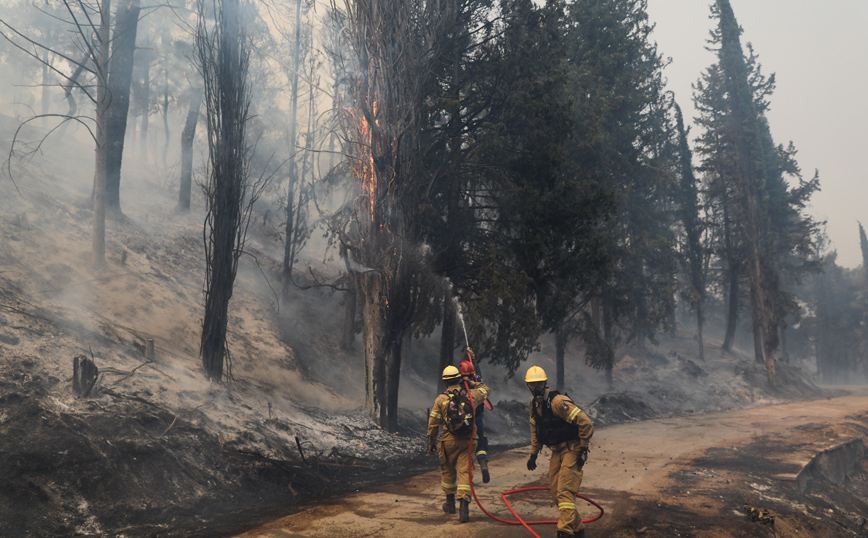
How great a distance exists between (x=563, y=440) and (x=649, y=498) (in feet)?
9.24

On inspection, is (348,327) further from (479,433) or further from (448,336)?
(479,433)

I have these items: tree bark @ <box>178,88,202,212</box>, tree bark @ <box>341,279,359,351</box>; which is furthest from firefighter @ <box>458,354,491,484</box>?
tree bark @ <box>178,88,202,212</box>

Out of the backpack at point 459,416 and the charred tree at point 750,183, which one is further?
the charred tree at point 750,183

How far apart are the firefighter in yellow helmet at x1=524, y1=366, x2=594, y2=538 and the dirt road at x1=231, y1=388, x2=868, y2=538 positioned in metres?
0.61

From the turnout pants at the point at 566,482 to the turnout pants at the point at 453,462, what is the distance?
1201 millimetres

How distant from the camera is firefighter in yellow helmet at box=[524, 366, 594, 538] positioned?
6031 mm

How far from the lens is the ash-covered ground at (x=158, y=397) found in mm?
6895

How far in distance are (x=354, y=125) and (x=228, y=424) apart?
7.75 m

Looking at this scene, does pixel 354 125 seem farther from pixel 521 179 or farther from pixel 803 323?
pixel 803 323

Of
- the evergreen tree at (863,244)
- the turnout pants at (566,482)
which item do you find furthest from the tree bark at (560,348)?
the evergreen tree at (863,244)

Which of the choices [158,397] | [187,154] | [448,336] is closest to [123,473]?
[158,397]

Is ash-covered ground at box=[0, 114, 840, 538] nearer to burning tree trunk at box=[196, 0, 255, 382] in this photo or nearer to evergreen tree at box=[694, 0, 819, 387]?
burning tree trunk at box=[196, 0, 255, 382]

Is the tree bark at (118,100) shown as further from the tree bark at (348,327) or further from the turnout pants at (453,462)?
the turnout pants at (453,462)

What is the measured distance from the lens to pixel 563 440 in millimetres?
6484
